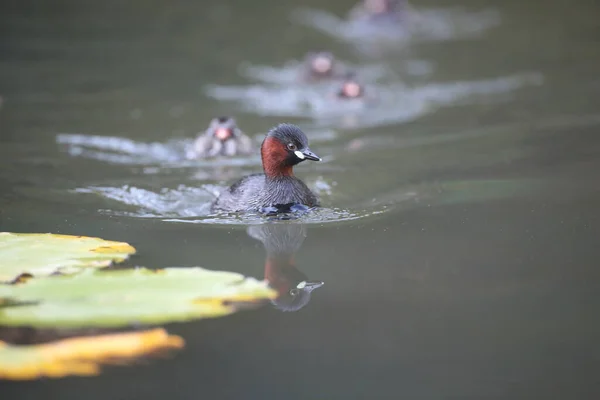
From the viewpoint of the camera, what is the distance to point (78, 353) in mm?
4652

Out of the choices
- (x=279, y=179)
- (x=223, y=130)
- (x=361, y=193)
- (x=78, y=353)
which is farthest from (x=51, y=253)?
(x=223, y=130)

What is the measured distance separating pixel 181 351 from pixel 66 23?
41.1 feet

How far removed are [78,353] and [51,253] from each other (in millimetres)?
1581

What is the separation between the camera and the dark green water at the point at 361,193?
4680mm

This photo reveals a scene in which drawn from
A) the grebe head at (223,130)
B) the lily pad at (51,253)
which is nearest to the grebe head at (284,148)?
the lily pad at (51,253)

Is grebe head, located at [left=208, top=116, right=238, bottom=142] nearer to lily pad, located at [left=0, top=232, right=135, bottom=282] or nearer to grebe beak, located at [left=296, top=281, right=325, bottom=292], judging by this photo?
lily pad, located at [left=0, top=232, right=135, bottom=282]

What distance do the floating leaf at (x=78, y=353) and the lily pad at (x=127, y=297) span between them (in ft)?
0.55

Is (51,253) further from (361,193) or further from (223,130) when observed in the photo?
(223,130)

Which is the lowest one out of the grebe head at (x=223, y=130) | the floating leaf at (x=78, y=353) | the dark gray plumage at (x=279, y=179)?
the floating leaf at (x=78, y=353)

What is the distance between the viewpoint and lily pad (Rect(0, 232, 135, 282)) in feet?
18.8

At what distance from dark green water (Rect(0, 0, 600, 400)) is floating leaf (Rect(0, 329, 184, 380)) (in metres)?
0.09

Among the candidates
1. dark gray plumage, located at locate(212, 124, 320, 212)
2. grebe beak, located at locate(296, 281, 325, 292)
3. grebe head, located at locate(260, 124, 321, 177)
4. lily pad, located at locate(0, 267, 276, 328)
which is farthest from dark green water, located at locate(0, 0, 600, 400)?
grebe head, located at locate(260, 124, 321, 177)

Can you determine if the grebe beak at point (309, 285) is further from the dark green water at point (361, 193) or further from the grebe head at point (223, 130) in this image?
the grebe head at point (223, 130)

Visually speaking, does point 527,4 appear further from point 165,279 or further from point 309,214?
point 165,279
